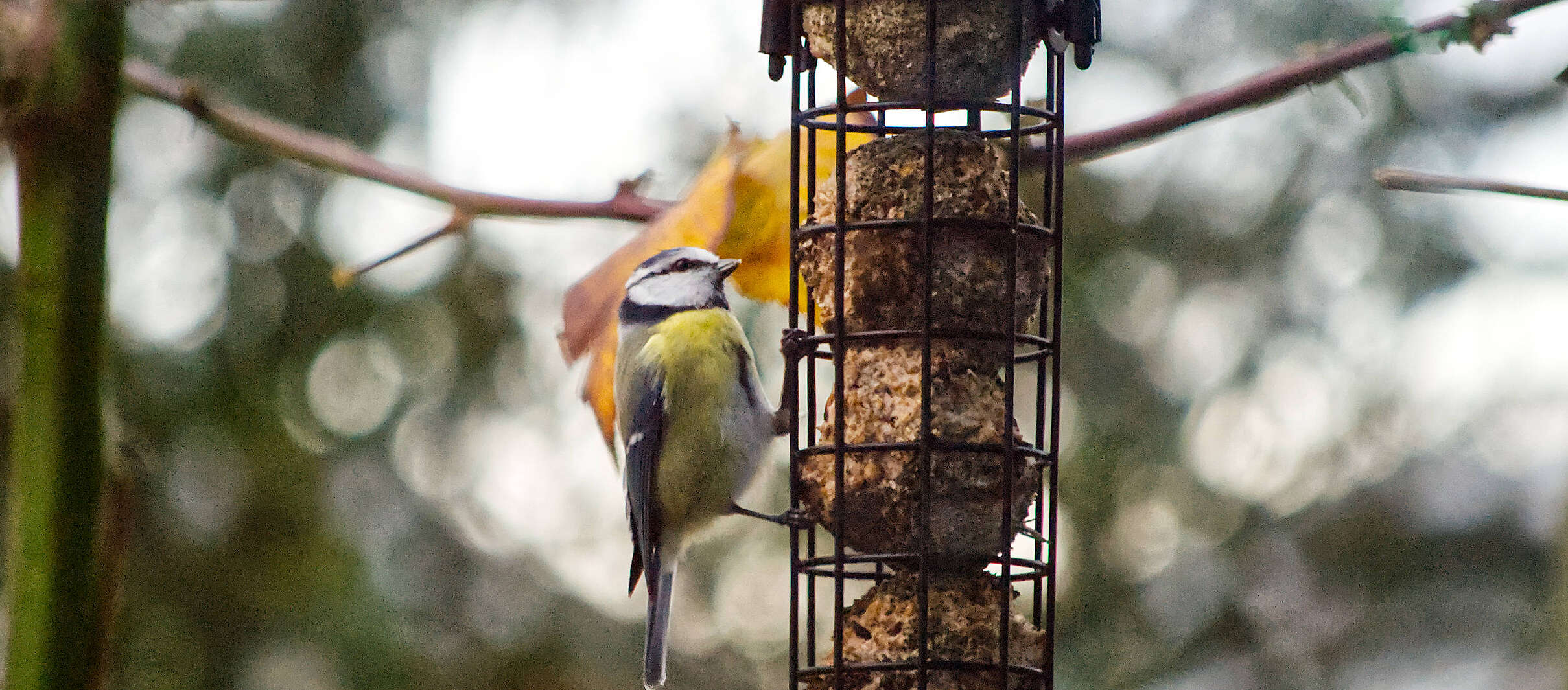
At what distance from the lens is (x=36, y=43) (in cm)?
175

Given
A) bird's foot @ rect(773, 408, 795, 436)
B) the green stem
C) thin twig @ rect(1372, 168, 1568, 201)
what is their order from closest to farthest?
the green stem
thin twig @ rect(1372, 168, 1568, 201)
bird's foot @ rect(773, 408, 795, 436)

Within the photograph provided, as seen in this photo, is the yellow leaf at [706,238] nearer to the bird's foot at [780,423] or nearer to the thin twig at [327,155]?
the thin twig at [327,155]

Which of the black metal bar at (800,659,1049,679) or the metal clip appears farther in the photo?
the metal clip

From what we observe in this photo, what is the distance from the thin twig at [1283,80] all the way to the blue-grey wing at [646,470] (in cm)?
242

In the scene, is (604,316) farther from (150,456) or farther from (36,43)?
(150,456)

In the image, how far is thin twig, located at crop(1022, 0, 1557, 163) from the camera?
2.50m

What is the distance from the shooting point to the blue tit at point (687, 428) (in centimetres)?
480

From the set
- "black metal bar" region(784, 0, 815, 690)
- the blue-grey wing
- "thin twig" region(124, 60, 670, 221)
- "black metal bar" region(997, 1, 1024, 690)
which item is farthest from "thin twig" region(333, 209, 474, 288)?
the blue-grey wing

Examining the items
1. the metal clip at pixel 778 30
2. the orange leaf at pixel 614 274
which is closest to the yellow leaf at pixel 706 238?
the orange leaf at pixel 614 274

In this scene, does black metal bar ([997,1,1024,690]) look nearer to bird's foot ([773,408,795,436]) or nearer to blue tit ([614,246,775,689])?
bird's foot ([773,408,795,436])

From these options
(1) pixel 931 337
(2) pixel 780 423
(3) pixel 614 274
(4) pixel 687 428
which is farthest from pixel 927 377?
(4) pixel 687 428

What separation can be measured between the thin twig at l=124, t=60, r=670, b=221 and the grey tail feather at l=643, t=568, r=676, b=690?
1839 millimetres

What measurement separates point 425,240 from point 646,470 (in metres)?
1.73

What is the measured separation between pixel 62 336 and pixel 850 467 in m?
2.38
